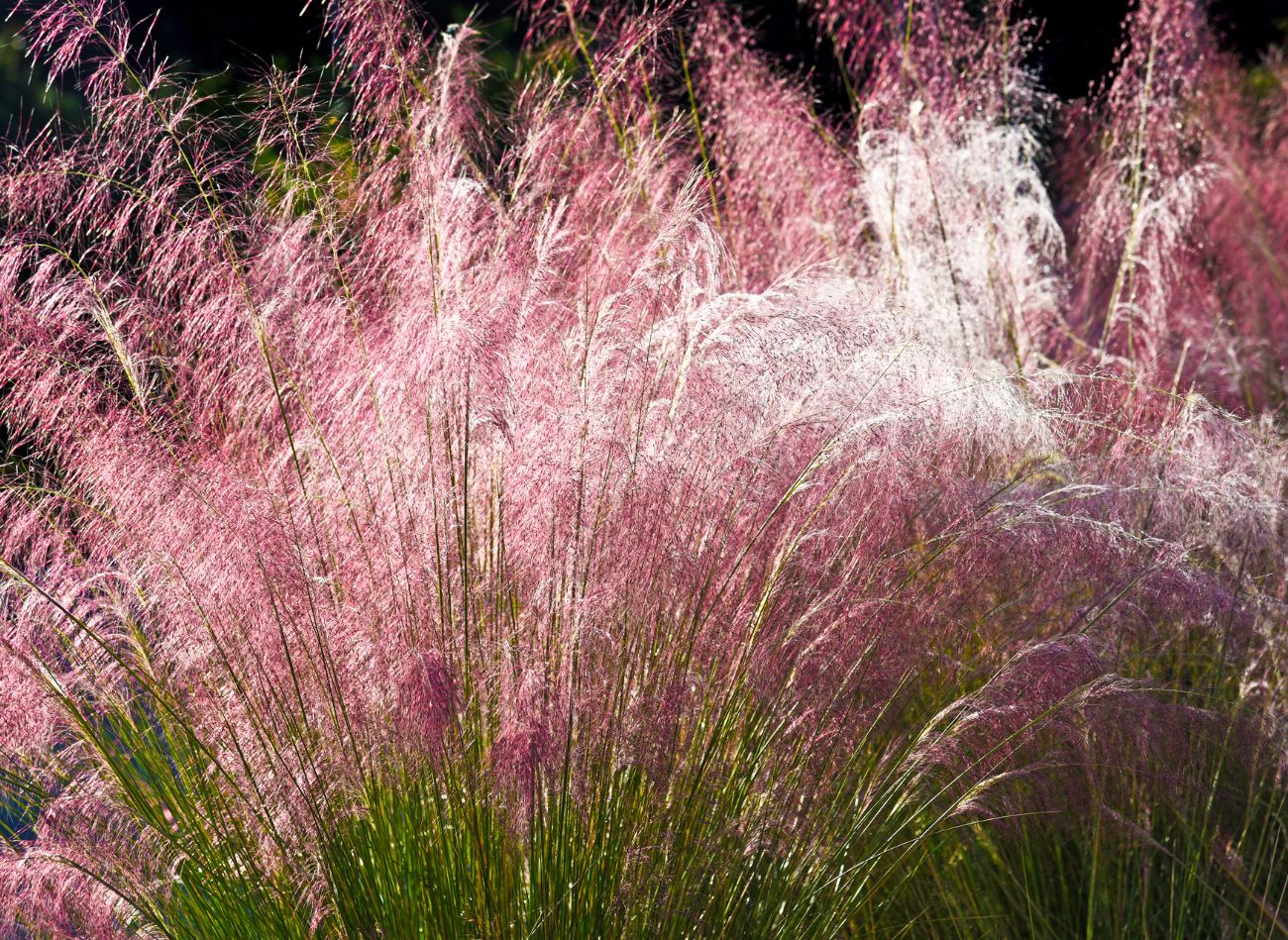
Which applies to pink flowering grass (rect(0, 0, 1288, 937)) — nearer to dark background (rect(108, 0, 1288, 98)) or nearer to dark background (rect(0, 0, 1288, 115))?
dark background (rect(108, 0, 1288, 98))

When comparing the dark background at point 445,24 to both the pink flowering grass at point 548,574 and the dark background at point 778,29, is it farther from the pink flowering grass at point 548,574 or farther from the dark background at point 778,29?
the pink flowering grass at point 548,574

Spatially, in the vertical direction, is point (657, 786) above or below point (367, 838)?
above

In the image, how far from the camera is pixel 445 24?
26.5 ft

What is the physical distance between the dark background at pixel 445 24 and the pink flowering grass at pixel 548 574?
10.3 feet

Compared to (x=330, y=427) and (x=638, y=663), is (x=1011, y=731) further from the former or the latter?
(x=330, y=427)

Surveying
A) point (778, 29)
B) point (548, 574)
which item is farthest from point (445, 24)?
point (548, 574)

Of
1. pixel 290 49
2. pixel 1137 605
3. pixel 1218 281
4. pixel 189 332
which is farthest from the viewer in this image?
pixel 290 49

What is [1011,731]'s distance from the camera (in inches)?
86.1

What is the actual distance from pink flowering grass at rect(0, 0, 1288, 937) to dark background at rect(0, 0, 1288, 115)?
3133mm

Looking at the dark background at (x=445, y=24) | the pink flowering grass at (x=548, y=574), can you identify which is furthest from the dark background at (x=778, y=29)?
the pink flowering grass at (x=548, y=574)

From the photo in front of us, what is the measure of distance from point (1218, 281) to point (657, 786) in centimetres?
472

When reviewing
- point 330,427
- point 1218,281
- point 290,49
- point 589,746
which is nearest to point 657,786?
point 589,746

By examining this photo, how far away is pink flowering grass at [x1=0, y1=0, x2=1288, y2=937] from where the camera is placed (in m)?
2.03

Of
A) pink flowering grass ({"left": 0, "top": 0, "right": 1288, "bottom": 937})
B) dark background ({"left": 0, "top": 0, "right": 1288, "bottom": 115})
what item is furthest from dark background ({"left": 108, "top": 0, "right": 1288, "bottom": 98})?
pink flowering grass ({"left": 0, "top": 0, "right": 1288, "bottom": 937})
